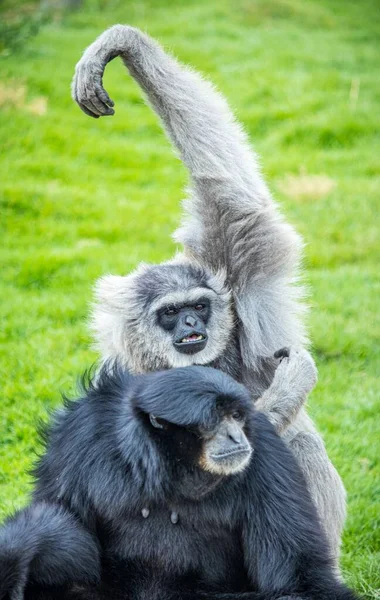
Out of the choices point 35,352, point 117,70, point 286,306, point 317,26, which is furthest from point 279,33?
point 286,306

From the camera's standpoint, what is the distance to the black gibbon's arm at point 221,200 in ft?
22.7

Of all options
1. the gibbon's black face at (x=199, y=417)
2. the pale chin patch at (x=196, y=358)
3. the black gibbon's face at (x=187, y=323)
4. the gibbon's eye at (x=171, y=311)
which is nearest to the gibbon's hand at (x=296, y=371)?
A: the pale chin patch at (x=196, y=358)

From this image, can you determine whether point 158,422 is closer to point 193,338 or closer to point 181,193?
point 193,338

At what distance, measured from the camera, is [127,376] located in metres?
5.95

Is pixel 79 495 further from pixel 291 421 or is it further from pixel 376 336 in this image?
pixel 376 336

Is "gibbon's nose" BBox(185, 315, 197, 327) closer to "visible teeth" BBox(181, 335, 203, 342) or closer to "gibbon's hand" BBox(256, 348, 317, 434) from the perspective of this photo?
"visible teeth" BBox(181, 335, 203, 342)

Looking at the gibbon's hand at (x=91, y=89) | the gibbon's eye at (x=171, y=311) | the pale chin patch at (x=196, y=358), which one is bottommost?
the pale chin patch at (x=196, y=358)

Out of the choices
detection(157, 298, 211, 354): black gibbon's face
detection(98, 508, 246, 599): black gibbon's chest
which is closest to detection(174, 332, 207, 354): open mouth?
detection(157, 298, 211, 354): black gibbon's face

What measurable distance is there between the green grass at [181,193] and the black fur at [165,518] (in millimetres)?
1521

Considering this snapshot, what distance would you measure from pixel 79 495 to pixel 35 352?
167 inches

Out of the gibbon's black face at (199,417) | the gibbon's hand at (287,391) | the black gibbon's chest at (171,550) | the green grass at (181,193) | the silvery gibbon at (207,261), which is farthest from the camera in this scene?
the green grass at (181,193)

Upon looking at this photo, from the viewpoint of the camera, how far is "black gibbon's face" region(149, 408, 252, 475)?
16.7ft

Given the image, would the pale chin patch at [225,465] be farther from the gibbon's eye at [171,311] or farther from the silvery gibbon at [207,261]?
the gibbon's eye at [171,311]

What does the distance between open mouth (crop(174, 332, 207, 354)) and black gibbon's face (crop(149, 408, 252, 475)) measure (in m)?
1.50
